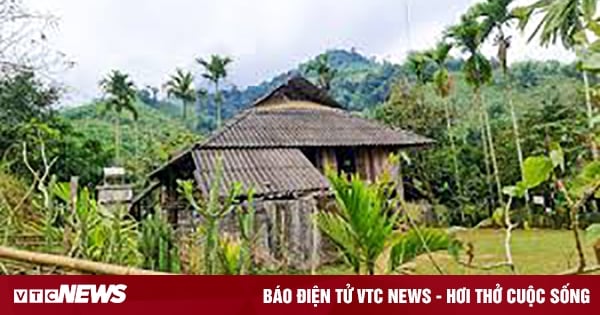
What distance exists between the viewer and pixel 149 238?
202 cm

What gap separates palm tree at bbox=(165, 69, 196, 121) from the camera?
32406mm

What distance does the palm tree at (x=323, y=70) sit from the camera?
27.2 metres

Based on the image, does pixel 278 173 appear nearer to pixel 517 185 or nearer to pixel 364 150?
pixel 364 150

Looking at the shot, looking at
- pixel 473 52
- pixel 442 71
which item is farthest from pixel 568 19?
pixel 442 71

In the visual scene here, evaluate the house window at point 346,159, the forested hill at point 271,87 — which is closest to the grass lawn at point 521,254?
the house window at point 346,159

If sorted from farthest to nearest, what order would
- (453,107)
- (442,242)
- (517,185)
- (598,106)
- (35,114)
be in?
(453,107) → (35,114) → (442,242) → (598,106) → (517,185)

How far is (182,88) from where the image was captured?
32656mm

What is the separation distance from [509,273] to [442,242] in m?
0.18

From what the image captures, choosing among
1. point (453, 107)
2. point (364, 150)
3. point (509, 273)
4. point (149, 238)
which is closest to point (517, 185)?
point (509, 273)

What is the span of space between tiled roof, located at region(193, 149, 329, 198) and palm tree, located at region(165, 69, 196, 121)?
66.6 ft

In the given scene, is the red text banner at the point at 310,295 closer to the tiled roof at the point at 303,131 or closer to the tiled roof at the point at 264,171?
the tiled roof at the point at 264,171

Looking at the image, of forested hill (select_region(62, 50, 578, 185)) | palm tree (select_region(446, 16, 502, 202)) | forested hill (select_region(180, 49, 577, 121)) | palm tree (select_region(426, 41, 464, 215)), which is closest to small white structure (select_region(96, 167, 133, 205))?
forested hill (select_region(62, 50, 578, 185))

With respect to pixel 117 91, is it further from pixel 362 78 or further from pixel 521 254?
pixel 521 254

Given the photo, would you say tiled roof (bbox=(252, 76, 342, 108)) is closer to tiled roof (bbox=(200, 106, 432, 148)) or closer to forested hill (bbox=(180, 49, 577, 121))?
tiled roof (bbox=(200, 106, 432, 148))
